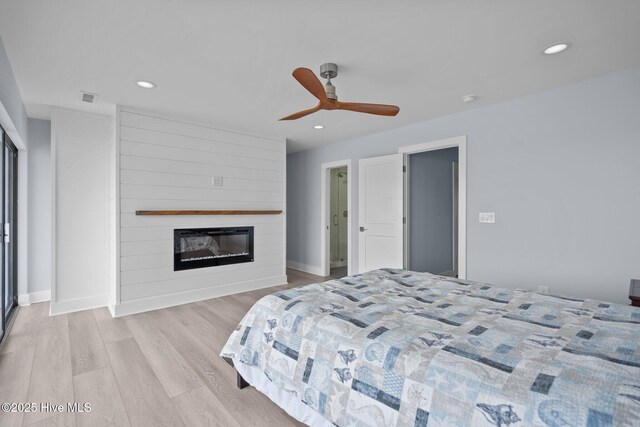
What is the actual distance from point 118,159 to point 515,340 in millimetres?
4042

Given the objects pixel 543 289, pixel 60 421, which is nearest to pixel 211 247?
pixel 60 421

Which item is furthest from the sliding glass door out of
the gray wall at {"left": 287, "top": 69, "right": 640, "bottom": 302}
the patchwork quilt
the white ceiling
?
the gray wall at {"left": 287, "top": 69, "right": 640, "bottom": 302}

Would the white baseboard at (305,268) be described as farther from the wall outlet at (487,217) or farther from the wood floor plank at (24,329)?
the wood floor plank at (24,329)

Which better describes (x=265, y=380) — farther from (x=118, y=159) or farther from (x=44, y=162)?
(x=44, y=162)

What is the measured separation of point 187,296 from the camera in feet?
13.6

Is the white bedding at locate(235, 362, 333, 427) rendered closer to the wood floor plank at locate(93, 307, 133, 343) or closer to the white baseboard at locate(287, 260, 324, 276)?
the wood floor plank at locate(93, 307, 133, 343)

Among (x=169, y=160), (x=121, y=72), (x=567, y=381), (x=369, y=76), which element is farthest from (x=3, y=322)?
(x=567, y=381)

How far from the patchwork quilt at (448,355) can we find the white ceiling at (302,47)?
175 centimetres

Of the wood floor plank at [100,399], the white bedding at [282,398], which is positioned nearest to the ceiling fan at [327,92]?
the white bedding at [282,398]

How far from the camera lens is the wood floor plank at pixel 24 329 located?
2801 mm

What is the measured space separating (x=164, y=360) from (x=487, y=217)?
139 inches

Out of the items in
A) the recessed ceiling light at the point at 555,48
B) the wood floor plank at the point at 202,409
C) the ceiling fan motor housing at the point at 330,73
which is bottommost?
the wood floor plank at the point at 202,409

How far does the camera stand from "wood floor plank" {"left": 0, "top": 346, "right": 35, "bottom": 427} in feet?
6.16

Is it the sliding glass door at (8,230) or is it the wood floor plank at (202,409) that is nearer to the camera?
the wood floor plank at (202,409)
